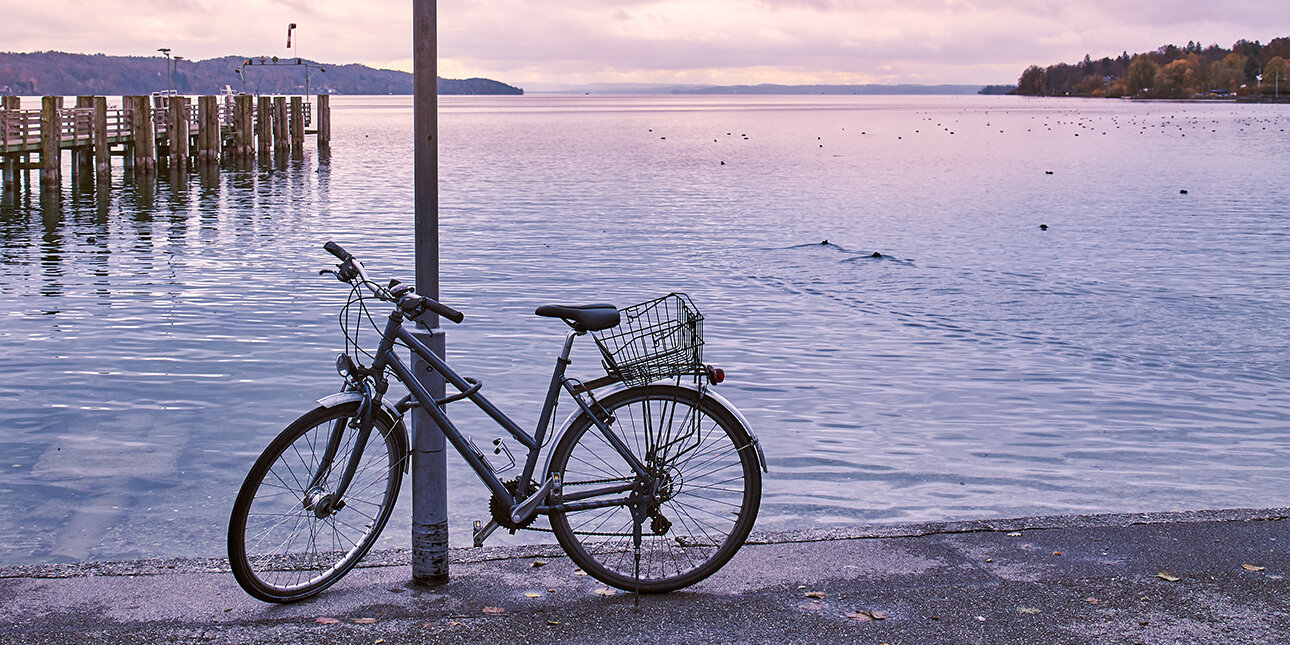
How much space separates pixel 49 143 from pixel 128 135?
916cm

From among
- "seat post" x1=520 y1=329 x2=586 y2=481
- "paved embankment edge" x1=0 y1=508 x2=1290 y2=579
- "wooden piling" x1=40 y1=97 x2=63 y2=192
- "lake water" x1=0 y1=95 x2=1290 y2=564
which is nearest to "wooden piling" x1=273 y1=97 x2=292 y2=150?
"lake water" x1=0 y1=95 x2=1290 y2=564

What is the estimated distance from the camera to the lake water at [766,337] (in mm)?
8711

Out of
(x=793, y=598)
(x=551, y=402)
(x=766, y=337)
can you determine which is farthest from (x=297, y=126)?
(x=793, y=598)

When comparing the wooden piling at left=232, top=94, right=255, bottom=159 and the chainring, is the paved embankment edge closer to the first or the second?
the chainring

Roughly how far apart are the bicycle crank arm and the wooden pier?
32.3 metres

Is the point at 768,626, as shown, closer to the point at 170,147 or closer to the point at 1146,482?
the point at 1146,482

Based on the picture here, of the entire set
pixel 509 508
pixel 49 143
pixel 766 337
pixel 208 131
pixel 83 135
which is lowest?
pixel 766 337

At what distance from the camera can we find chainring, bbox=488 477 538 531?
480cm

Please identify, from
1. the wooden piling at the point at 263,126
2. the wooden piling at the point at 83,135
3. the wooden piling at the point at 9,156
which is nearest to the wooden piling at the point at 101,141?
the wooden piling at the point at 83,135

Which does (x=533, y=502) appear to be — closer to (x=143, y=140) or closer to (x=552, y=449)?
(x=552, y=449)

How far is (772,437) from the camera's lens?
10.0 meters

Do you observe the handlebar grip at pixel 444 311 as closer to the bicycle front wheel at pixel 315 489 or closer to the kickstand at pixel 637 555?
the bicycle front wheel at pixel 315 489

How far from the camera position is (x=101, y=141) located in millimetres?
38406

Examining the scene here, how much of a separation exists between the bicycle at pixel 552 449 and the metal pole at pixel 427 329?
6cm
